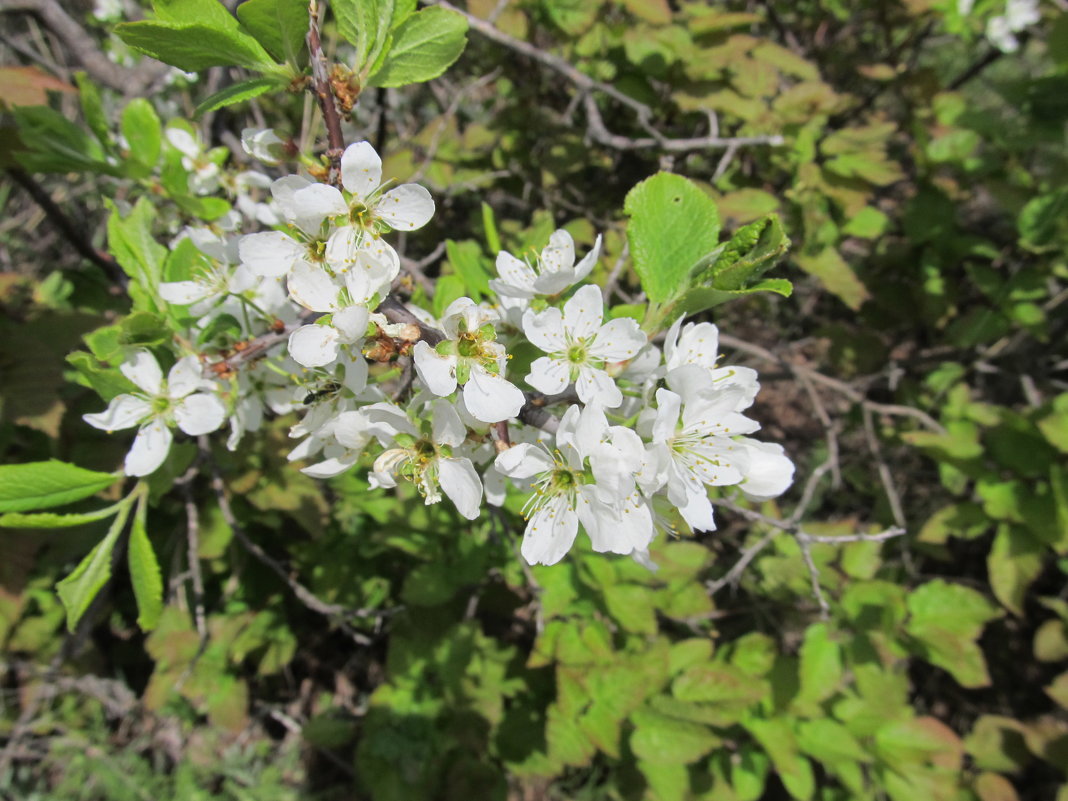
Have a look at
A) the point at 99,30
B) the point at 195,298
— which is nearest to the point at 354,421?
the point at 195,298

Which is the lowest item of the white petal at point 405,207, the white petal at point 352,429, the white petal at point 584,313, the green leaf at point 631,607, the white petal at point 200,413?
the green leaf at point 631,607

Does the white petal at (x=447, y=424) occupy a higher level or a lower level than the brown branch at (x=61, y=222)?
higher

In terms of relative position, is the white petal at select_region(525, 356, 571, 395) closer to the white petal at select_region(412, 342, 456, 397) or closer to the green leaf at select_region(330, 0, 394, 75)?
the white petal at select_region(412, 342, 456, 397)

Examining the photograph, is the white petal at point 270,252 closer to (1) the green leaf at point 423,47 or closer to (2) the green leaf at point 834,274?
(1) the green leaf at point 423,47

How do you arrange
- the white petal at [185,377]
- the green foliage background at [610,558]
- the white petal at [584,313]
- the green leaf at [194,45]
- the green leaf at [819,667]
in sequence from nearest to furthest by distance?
Result: the green leaf at [194,45] → the white petal at [584,313] → the white petal at [185,377] → the green foliage background at [610,558] → the green leaf at [819,667]

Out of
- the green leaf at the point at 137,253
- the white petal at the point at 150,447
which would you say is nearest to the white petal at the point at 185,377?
the white petal at the point at 150,447

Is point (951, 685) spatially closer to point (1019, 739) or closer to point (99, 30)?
point (1019, 739)
